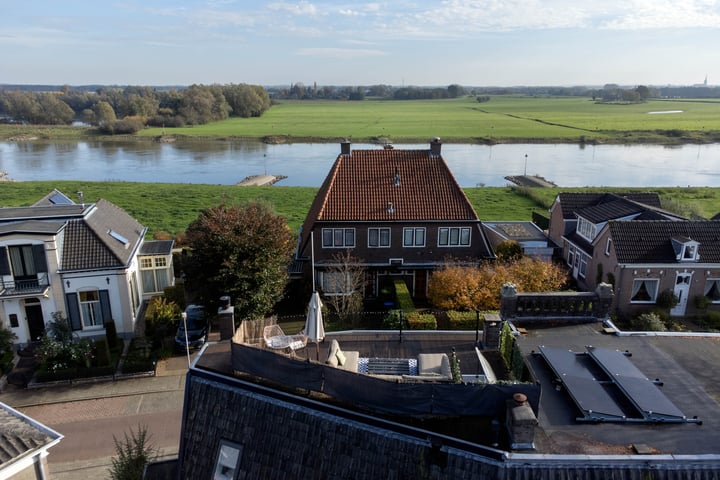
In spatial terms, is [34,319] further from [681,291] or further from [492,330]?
[681,291]

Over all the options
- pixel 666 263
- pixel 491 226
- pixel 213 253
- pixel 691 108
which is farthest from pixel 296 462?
pixel 691 108

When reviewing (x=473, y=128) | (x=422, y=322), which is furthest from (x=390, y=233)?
(x=473, y=128)

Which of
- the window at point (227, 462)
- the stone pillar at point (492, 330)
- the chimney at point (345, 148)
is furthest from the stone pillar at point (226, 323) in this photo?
the chimney at point (345, 148)

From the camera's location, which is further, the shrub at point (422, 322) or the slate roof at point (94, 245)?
the slate roof at point (94, 245)

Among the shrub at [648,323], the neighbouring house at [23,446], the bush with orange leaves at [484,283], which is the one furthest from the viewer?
the bush with orange leaves at [484,283]

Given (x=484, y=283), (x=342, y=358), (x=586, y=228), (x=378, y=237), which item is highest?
(x=342, y=358)

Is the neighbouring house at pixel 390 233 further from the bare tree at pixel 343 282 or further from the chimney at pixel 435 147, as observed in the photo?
Answer: the chimney at pixel 435 147

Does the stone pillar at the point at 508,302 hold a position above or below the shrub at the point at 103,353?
above

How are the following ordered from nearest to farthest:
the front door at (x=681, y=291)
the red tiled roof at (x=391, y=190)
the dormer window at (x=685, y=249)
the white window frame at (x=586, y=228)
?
the dormer window at (x=685, y=249), the front door at (x=681, y=291), the red tiled roof at (x=391, y=190), the white window frame at (x=586, y=228)
